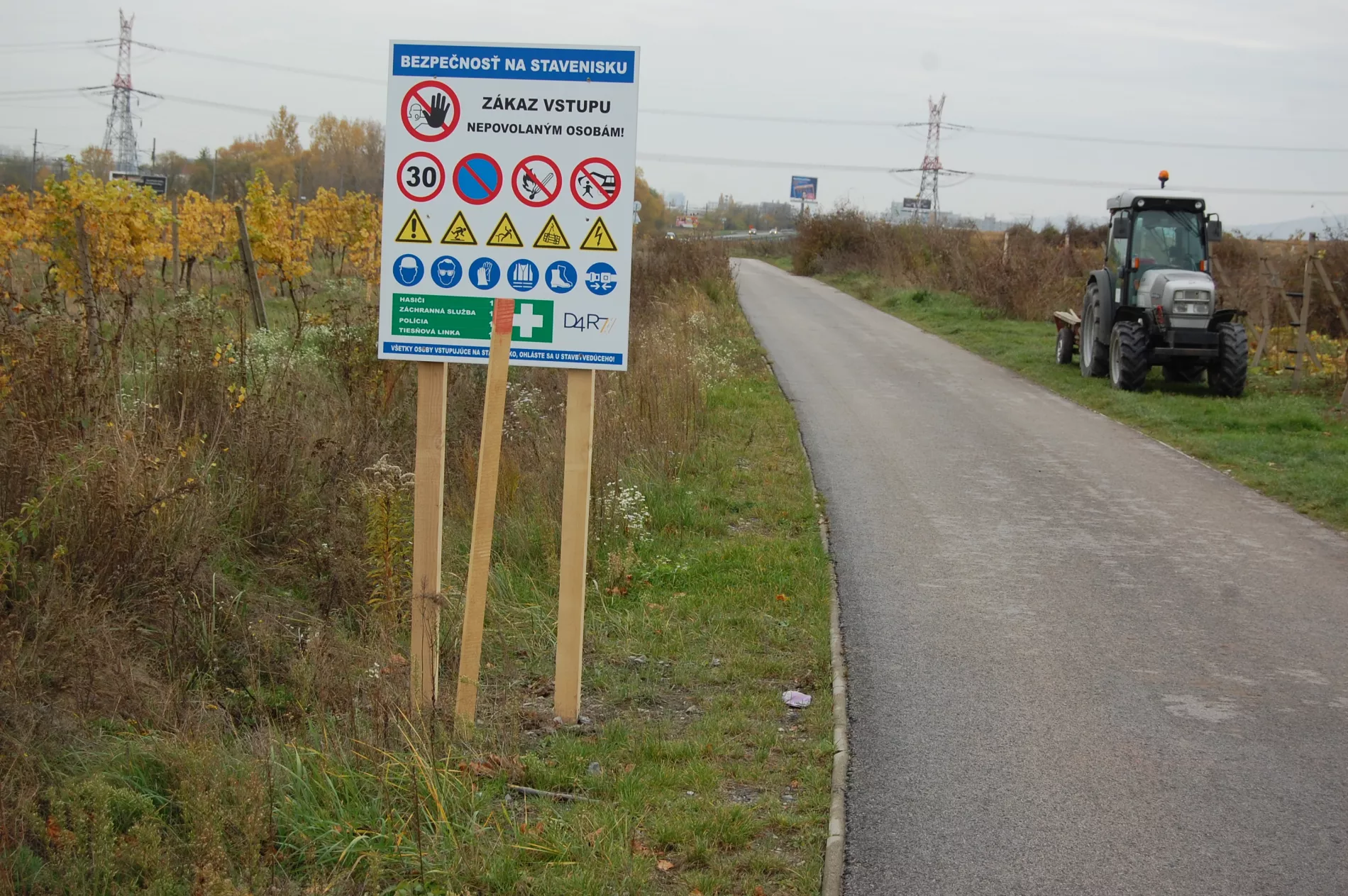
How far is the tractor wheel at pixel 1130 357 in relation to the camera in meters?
15.9

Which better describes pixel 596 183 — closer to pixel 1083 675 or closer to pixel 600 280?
pixel 600 280

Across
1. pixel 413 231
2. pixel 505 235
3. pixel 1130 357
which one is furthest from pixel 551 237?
pixel 1130 357

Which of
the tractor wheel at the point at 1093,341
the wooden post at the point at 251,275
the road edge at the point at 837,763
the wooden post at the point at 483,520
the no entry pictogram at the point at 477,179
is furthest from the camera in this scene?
the tractor wheel at the point at 1093,341

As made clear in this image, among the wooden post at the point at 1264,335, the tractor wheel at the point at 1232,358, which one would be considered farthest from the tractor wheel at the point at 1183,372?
the wooden post at the point at 1264,335

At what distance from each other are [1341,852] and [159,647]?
4887mm

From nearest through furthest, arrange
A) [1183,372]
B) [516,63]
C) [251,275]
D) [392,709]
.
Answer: [392,709]
[516,63]
[251,275]
[1183,372]

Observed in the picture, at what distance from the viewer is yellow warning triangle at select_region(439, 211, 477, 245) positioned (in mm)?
4992

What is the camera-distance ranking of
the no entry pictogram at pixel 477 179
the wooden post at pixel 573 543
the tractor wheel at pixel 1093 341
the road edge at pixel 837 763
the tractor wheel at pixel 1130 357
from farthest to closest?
the tractor wheel at pixel 1093 341 < the tractor wheel at pixel 1130 357 < the wooden post at pixel 573 543 < the no entry pictogram at pixel 477 179 < the road edge at pixel 837 763

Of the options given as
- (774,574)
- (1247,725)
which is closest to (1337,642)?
(1247,725)

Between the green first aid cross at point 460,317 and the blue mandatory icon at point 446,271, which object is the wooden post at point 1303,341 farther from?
the blue mandatory icon at point 446,271

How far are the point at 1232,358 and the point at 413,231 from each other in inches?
529

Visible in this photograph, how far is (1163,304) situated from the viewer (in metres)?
15.7

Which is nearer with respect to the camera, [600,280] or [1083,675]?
[600,280]

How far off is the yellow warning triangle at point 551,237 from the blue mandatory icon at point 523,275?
0.29ft
